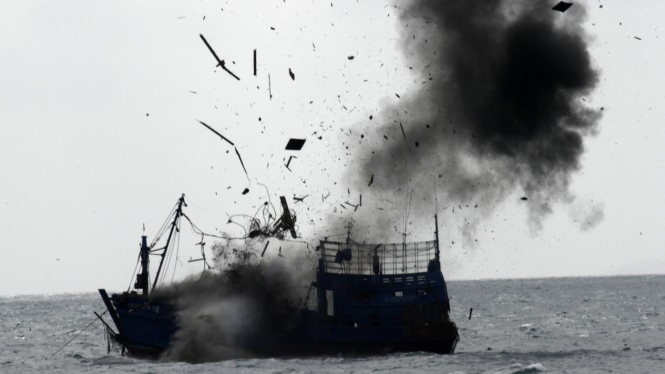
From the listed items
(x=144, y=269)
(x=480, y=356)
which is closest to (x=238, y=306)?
(x=144, y=269)

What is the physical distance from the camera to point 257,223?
37188mm

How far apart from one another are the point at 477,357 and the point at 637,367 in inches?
279

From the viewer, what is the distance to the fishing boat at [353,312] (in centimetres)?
3500

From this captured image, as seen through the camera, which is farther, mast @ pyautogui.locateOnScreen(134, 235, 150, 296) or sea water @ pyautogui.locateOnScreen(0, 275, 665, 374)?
mast @ pyautogui.locateOnScreen(134, 235, 150, 296)

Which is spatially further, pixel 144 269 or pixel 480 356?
pixel 144 269

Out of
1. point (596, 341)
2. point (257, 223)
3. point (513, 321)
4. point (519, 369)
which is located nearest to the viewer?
point (519, 369)

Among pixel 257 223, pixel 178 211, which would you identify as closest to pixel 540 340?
pixel 257 223

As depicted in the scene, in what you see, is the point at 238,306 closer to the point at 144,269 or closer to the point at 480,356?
the point at 144,269

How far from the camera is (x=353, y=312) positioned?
35531mm

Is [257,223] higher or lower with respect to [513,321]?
higher

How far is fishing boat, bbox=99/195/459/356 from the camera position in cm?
3500

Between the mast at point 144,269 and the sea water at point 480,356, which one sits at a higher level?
the mast at point 144,269

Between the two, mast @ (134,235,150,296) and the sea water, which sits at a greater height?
mast @ (134,235,150,296)

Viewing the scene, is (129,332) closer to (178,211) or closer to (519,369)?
(178,211)
